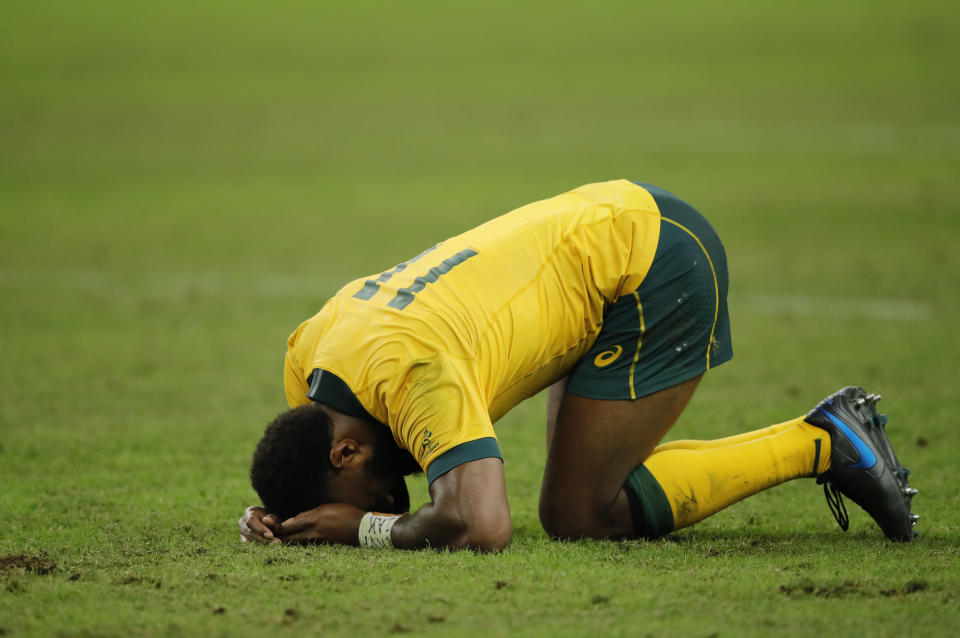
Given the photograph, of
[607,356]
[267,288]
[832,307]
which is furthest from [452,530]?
[267,288]

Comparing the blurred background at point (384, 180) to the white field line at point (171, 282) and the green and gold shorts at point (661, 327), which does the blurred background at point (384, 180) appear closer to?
the white field line at point (171, 282)

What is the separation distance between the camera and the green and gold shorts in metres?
Result: 4.76

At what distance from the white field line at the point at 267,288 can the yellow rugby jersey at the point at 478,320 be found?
589 centimetres

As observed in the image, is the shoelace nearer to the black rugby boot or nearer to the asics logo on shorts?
the black rugby boot

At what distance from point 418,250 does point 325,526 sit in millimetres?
9542

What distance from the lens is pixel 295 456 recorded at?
4363mm

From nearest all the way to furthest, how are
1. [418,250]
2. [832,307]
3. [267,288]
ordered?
1. [832,307]
2. [267,288]
3. [418,250]

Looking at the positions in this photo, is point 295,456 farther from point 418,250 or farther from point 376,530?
point 418,250

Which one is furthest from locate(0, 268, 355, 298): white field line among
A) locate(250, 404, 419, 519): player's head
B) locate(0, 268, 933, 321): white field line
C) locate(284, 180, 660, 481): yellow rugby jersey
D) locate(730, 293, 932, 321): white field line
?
locate(250, 404, 419, 519): player's head

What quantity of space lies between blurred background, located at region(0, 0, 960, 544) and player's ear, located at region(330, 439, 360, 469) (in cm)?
113

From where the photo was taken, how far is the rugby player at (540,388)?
4262mm

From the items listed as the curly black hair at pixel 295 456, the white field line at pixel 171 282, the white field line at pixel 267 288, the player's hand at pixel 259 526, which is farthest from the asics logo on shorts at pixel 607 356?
the white field line at pixel 171 282

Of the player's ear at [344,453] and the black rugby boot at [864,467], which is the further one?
the black rugby boot at [864,467]

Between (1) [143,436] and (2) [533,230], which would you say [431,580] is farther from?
(1) [143,436]
